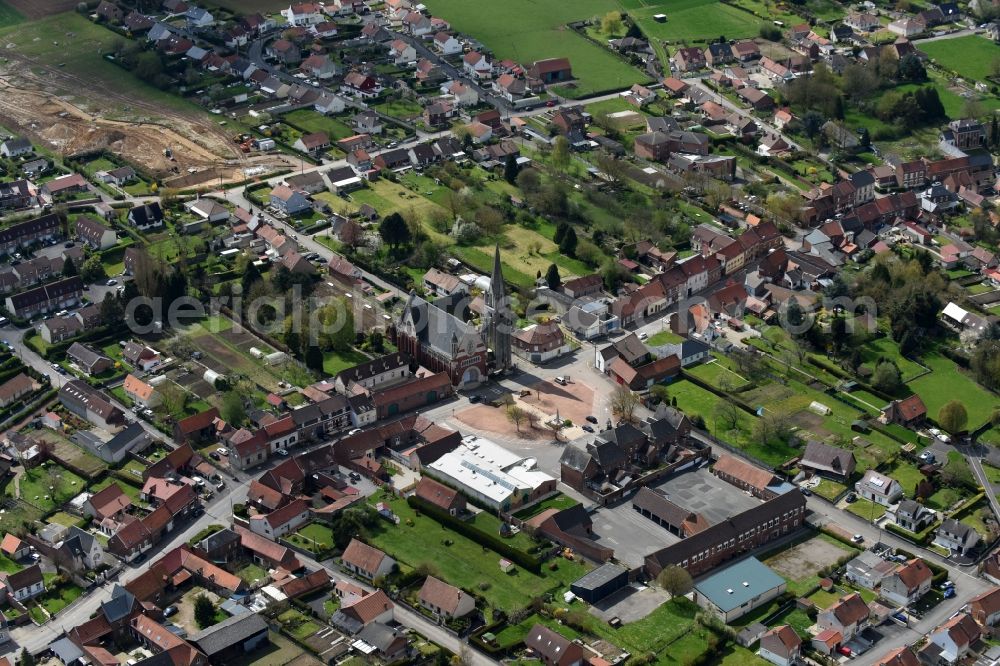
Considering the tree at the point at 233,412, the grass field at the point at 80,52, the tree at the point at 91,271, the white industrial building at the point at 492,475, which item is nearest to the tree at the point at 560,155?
the grass field at the point at 80,52

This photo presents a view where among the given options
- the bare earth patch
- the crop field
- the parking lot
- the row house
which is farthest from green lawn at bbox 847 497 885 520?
the crop field

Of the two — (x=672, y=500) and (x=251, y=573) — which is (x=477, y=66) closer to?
(x=672, y=500)

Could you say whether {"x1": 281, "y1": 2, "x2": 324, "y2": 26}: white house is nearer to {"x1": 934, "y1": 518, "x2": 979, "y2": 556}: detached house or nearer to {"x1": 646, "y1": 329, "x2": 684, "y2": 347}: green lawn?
{"x1": 646, "y1": 329, "x2": 684, "y2": 347}: green lawn

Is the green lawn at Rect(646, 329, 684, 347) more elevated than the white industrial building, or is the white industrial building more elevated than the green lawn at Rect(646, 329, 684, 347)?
the white industrial building

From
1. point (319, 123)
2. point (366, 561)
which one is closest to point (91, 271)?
point (319, 123)

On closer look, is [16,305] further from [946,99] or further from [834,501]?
[946,99]

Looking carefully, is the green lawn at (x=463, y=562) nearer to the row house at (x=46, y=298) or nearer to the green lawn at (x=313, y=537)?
the green lawn at (x=313, y=537)

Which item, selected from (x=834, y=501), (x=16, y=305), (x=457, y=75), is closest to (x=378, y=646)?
(x=834, y=501)
